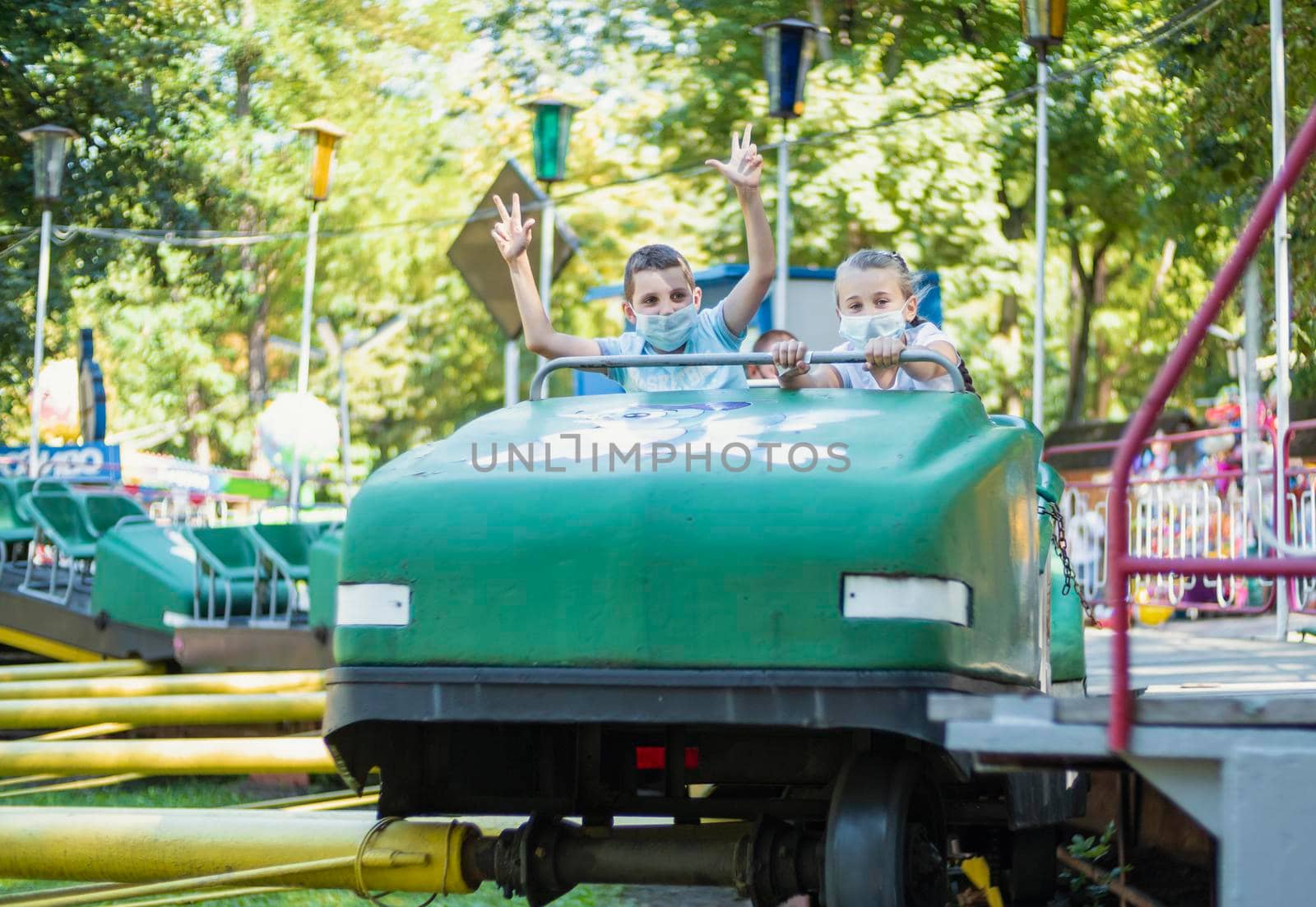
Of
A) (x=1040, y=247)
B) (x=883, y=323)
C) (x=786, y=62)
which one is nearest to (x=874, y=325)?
(x=883, y=323)

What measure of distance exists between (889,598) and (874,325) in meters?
1.19

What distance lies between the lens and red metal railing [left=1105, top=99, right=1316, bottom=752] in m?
2.83

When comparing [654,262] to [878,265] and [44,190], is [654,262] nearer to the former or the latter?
[878,265]

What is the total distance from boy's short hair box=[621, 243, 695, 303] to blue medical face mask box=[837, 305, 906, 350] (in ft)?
1.66

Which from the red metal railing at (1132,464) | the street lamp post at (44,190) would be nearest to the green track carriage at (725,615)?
the red metal railing at (1132,464)

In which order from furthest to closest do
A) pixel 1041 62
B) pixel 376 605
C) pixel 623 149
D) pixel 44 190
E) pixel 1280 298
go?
pixel 623 149, pixel 44 190, pixel 1041 62, pixel 1280 298, pixel 376 605

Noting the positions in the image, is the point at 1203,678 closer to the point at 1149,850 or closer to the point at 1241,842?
the point at 1149,850

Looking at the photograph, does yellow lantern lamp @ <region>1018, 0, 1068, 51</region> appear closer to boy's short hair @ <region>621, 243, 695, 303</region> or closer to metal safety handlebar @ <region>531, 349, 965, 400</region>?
boy's short hair @ <region>621, 243, 695, 303</region>

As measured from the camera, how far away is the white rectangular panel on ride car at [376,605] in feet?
12.4

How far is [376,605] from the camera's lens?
3.80 m

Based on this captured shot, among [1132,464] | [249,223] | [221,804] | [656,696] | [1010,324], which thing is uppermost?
[249,223]

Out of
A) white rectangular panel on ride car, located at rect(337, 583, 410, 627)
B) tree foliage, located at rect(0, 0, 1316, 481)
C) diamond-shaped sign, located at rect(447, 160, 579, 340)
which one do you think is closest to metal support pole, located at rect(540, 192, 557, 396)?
diamond-shaped sign, located at rect(447, 160, 579, 340)

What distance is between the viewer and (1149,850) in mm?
6199

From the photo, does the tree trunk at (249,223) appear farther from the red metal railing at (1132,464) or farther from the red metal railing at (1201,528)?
the red metal railing at (1132,464)
